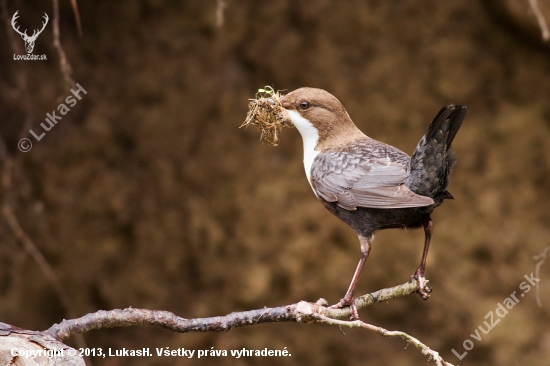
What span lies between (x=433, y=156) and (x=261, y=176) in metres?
2.67

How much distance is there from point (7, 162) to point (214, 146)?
1.66m

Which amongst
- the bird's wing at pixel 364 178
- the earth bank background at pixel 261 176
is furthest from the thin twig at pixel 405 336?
the earth bank background at pixel 261 176

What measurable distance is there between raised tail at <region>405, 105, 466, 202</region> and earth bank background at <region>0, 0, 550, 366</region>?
2.35 metres

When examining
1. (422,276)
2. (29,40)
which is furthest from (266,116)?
(29,40)

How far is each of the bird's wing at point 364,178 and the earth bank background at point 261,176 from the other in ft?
6.67

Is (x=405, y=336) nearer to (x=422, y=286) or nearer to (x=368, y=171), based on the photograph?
(x=422, y=286)

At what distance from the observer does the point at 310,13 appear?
493 centimetres

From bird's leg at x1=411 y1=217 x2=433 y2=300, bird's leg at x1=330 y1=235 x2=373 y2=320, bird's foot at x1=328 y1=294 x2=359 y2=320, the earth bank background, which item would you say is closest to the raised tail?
bird's leg at x1=411 y1=217 x2=433 y2=300

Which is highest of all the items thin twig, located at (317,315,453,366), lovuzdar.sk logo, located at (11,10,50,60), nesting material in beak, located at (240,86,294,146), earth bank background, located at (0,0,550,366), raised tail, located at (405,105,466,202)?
lovuzdar.sk logo, located at (11,10,50,60)

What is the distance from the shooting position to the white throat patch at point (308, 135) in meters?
3.23

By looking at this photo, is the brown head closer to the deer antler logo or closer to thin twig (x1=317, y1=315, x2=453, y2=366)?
thin twig (x1=317, y1=315, x2=453, y2=366)

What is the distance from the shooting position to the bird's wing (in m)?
2.69

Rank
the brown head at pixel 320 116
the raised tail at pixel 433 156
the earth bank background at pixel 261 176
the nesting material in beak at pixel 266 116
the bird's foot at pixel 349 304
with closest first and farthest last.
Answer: the raised tail at pixel 433 156
the bird's foot at pixel 349 304
the nesting material in beak at pixel 266 116
the brown head at pixel 320 116
the earth bank background at pixel 261 176

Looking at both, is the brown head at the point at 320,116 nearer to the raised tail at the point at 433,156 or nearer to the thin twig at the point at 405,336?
the raised tail at the point at 433,156
